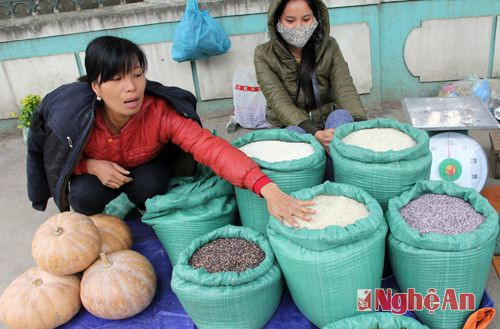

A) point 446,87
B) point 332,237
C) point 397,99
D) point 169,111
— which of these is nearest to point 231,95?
point 397,99

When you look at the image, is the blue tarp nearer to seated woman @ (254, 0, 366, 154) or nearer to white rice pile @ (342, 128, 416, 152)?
white rice pile @ (342, 128, 416, 152)

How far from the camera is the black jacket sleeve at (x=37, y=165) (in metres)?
2.11

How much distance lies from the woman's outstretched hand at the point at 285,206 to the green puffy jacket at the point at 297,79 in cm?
82

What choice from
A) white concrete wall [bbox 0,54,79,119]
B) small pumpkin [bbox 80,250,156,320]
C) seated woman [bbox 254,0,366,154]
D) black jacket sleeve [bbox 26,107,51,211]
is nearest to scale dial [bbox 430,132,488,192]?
seated woman [bbox 254,0,366,154]

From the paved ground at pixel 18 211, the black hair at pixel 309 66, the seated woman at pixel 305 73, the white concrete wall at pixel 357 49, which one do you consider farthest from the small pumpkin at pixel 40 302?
the white concrete wall at pixel 357 49

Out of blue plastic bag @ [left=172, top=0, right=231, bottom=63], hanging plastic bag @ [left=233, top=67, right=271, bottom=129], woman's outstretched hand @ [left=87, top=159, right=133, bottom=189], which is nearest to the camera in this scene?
woman's outstretched hand @ [left=87, top=159, right=133, bottom=189]

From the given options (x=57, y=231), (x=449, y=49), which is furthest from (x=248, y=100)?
(x=57, y=231)

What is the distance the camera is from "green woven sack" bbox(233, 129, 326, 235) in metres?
1.82

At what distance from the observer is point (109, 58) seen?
5.71 ft

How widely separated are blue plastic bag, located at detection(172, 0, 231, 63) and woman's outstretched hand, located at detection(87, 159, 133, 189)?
1781 millimetres

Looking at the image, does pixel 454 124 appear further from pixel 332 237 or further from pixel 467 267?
pixel 332 237

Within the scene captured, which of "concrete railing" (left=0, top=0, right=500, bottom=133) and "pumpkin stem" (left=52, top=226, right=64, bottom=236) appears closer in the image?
"pumpkin stem" (left=52, top=226, right=64, bottom=236)

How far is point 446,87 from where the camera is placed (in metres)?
3.79

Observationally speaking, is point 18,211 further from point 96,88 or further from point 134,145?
point 96,88
